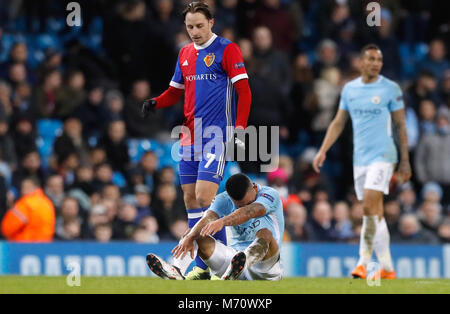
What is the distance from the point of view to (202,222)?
25.4 feet

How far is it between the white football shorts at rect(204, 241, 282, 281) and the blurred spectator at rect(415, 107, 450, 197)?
712 cm

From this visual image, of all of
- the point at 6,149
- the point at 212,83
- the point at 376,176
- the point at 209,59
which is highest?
the point at 209,59

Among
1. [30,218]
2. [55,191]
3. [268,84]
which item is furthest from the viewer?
[268,84]

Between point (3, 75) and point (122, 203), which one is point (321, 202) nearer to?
point (122, 203)

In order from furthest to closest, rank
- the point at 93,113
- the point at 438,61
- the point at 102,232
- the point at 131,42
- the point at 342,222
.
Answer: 1. the point at 438,61
2. the point at 131,42
3. the point at 93,113
4. the point at 342,222
5. the point at 102,232

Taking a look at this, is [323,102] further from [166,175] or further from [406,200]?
[166,175]

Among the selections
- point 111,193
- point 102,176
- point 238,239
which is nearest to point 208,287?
point 238,239

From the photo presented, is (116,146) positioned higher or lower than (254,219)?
higher

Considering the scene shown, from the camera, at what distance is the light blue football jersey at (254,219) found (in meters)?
8.07

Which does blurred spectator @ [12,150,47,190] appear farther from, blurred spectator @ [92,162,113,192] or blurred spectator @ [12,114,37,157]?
blurred spectator @ [92,162,113,192]

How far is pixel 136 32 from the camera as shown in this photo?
14656 mm

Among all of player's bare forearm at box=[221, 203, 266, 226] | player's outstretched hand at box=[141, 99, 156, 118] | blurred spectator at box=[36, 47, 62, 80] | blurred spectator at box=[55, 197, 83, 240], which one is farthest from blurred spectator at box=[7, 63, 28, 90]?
player's bare forearm at box=[221, 203, 266, 226]

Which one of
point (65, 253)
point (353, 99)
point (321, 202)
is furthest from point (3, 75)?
point (353, 99)

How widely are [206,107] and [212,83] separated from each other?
0.75ft
